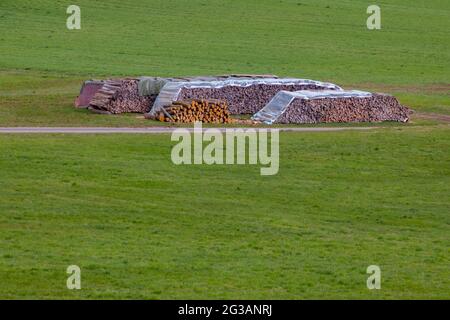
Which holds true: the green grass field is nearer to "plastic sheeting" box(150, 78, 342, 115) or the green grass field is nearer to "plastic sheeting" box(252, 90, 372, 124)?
"plastic sheeting" box(150, 78, 342, 115)

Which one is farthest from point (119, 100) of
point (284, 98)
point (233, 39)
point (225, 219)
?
point (233, 39)

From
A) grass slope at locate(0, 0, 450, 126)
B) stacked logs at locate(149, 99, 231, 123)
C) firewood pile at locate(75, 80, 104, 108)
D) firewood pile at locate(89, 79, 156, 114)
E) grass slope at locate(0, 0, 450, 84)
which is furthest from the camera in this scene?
grass slope at locate(0, 0, 450, 84)

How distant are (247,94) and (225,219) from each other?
1709cm

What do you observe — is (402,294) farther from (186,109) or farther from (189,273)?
(186,109)

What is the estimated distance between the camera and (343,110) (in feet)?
152

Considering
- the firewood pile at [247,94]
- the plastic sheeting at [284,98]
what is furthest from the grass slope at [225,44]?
the plastic sheeting at [284,98]

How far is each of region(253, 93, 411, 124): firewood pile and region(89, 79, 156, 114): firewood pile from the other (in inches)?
179

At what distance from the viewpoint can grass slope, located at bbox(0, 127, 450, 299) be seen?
82.5 ft

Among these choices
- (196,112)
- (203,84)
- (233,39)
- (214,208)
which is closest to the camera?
(214,208)

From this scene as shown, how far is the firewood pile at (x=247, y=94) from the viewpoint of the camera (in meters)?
47.0

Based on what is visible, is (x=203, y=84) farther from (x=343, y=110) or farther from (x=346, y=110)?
(x=346, y=110)

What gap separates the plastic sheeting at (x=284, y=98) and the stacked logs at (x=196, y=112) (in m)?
1.53

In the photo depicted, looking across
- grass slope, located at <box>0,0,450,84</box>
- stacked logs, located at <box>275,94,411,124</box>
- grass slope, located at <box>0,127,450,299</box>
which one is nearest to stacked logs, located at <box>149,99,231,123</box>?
stacked logs, located at <box>275,94,411,124</box>
